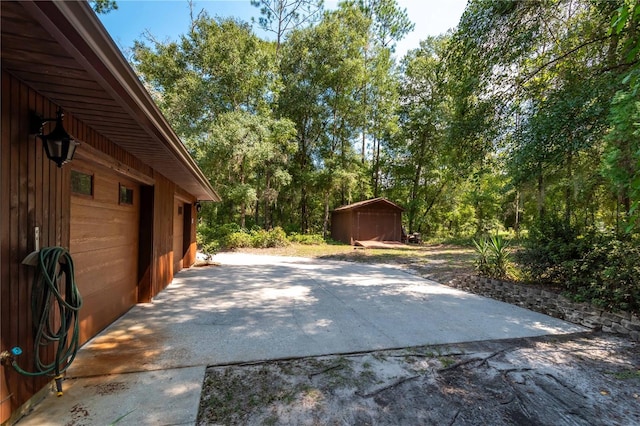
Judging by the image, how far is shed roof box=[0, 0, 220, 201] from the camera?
1.23m

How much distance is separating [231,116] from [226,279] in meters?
10.1

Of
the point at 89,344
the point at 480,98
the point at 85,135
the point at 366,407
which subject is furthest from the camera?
the point at 480,98

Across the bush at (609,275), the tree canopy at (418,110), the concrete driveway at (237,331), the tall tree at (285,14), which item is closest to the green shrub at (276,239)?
the tree canopy at (418,110)

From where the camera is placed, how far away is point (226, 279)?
262 inches

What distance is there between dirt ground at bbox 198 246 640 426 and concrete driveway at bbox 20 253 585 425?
0.70 feet

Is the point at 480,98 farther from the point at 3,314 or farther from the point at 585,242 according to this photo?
the point at 3,314

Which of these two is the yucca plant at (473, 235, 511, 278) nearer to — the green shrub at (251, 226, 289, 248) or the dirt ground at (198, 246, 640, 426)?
the dirt ground at (198, 246, 640, 426)

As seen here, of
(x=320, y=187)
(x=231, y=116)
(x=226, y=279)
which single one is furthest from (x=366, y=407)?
(x=320, y=187)

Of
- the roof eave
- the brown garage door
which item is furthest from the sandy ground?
the roof eave

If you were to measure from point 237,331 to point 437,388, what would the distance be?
2227 mm

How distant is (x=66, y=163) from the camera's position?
94.8 inches

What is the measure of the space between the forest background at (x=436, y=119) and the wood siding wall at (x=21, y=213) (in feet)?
12.6

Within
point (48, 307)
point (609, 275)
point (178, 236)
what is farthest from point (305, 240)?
point (48, 307)

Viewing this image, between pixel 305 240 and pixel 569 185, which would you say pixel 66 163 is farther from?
pixel 305 240
